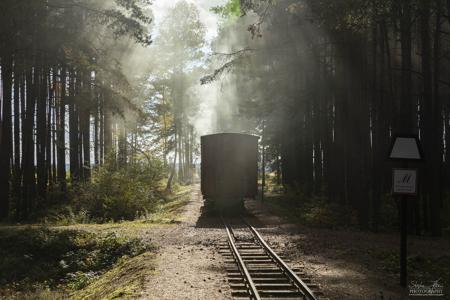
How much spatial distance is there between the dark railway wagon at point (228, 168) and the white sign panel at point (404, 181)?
13.6 m

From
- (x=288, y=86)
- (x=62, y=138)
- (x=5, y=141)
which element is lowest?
(x=5, y=141)

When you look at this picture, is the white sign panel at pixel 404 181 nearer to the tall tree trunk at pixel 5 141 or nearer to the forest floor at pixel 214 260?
the forest floor at pixel 214 260

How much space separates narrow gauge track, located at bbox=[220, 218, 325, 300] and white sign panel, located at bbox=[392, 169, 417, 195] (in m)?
2.22

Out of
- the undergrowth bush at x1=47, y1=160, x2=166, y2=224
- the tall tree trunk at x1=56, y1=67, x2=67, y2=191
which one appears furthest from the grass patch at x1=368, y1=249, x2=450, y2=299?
the tall tree trunk at x1=56, y1=67, x2=67, y2=191

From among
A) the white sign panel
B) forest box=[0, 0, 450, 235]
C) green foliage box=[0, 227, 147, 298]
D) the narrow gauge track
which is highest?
forest box=[0, 0, 450, 235]

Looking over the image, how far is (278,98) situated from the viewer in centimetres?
2580

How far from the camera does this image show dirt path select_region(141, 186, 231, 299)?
7.81 meters

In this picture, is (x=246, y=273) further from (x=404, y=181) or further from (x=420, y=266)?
(x=420, y=266)

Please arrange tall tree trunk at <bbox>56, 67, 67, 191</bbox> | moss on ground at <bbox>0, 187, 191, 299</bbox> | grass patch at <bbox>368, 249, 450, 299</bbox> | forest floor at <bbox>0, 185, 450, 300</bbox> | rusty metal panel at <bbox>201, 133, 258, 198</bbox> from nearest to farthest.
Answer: forest floor at <bbox>0, 185, 450, 300</bbox>
grass patch at <bbox>368, 249, 450, 299</bbox>
moss on ground at <bbox>0, 187, 191, 299</bbox>
rusty metal panel at <bbox>201, 133, 258, 198</bbox>
tall tree trunk at <bbox>56, 67, 67, 191</bbox>

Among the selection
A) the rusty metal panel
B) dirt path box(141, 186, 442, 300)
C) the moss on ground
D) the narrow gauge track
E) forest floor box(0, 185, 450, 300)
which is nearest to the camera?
the narrow gauge track

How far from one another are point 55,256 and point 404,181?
32.5ft

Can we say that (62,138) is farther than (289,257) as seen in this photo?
Yes

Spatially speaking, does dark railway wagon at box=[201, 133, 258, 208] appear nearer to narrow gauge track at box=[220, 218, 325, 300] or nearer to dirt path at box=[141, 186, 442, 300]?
dirt path at box=[141, 186, 442, 300]

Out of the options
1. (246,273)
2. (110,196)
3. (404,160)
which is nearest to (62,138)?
(110,196)
